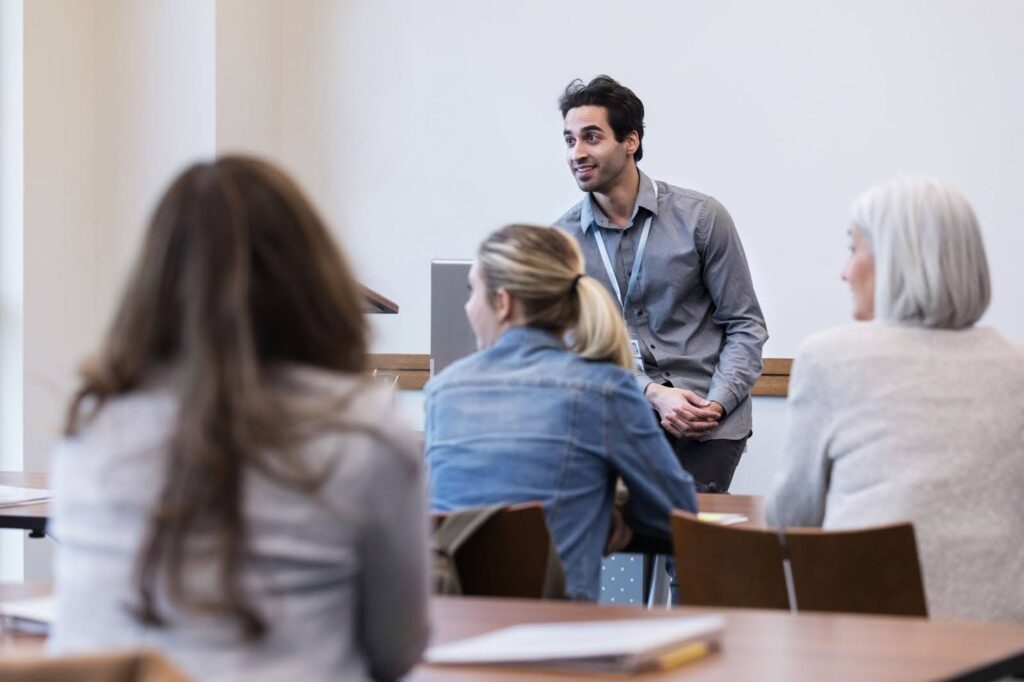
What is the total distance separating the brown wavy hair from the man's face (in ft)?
10.6

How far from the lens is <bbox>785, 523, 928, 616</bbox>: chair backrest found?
2260 mm

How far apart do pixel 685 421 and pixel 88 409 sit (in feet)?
10.00

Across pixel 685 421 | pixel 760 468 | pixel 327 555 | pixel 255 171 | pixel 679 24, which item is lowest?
pixel 760 468

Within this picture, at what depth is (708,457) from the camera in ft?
14.7

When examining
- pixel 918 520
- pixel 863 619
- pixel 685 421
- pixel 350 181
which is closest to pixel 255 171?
pixel 863 619

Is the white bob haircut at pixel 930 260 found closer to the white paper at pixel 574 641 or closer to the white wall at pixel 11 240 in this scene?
the white paper at pixel 574 641

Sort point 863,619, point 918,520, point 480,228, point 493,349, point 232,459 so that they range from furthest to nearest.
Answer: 1. point 480,228
2. point 493,349
3. point 918,520
4. point 863,619
5. point 232,459

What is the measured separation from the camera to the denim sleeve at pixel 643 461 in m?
2.80

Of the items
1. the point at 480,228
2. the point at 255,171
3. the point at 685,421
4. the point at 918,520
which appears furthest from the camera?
the point at 480,228

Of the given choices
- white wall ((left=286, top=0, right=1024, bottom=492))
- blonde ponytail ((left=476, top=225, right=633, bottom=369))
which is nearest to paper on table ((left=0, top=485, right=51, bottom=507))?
blonde ponytail ((left=476, top=225, right=633, bottom=369))

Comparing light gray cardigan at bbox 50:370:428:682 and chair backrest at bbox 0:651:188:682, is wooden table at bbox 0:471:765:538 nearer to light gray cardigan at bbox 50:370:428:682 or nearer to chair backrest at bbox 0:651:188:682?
light gray cardigan at bbox 50:370:428:682

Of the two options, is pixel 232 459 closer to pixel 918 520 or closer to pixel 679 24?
pixel 918 520

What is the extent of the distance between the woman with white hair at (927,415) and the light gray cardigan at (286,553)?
1254 mm

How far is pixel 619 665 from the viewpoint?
160 cm
